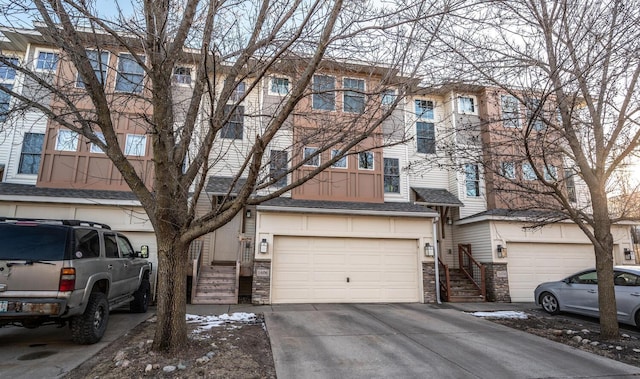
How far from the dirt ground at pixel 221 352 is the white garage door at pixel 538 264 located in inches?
155

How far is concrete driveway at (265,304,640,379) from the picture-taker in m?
4.78

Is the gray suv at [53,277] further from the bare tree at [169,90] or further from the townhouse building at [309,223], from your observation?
the townhouse building at [309,223]

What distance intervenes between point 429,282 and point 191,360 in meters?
8.48

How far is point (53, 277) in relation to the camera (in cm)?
501

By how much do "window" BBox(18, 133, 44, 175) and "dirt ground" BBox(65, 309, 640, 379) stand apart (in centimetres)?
770

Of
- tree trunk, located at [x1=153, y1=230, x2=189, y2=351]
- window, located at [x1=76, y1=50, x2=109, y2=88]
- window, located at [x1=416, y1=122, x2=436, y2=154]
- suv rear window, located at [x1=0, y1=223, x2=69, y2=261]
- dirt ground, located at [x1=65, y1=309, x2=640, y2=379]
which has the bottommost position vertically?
dirt ground, located at [x1=65, y1=309, x2=640, y2=379]

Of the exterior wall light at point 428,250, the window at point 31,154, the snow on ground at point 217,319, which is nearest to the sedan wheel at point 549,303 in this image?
the exterior wall light at point 428,250

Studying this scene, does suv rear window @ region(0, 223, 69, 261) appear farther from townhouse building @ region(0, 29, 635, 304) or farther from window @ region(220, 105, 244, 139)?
townhouse building @ region(0, 29, 635, 304)

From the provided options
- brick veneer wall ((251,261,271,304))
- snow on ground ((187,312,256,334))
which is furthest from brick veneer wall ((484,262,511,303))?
snow on ground ((187,312,256,334))

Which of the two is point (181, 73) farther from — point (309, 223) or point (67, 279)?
point (309, 223)

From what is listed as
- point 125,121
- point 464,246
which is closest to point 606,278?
point 464,246

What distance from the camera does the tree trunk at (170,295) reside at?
15.9ft

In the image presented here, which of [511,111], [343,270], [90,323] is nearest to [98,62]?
[90,323]

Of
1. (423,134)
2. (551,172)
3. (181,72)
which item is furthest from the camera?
(423,134)
